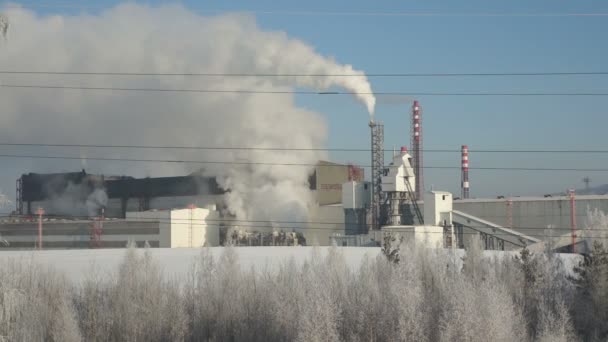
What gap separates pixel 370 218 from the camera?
5738cm

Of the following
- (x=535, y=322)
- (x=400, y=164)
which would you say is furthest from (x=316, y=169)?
(x=535, y=322)

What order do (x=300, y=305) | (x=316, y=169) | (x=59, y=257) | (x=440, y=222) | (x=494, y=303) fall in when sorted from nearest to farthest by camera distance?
(x=494, y=303) → (x=300, y=305) → (x=59, y=257) → (x=440, y=222) → (x=316, y=169)

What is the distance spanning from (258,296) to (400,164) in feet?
106

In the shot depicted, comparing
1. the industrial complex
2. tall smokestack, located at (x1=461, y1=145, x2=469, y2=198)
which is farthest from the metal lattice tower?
tall smokestack, located at (x1=461, y1=145, x2=469, y2=198)

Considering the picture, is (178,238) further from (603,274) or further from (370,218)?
(603,274)

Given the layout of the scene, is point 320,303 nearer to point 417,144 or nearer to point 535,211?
point 535,211

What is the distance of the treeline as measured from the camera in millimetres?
18219

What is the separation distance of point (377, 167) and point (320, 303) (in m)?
39.6

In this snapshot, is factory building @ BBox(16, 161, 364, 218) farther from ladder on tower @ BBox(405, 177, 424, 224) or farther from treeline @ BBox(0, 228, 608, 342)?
treeline @ BBox(0, 228, 608, 342)

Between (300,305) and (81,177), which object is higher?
(81,177)

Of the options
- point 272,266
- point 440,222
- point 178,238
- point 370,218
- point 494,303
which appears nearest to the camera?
point 494,303

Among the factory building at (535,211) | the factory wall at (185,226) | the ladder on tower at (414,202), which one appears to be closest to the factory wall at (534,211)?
the factory building at (535,211)

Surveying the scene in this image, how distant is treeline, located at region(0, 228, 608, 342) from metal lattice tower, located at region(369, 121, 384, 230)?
97.3ft

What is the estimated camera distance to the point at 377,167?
5809 centimetres
